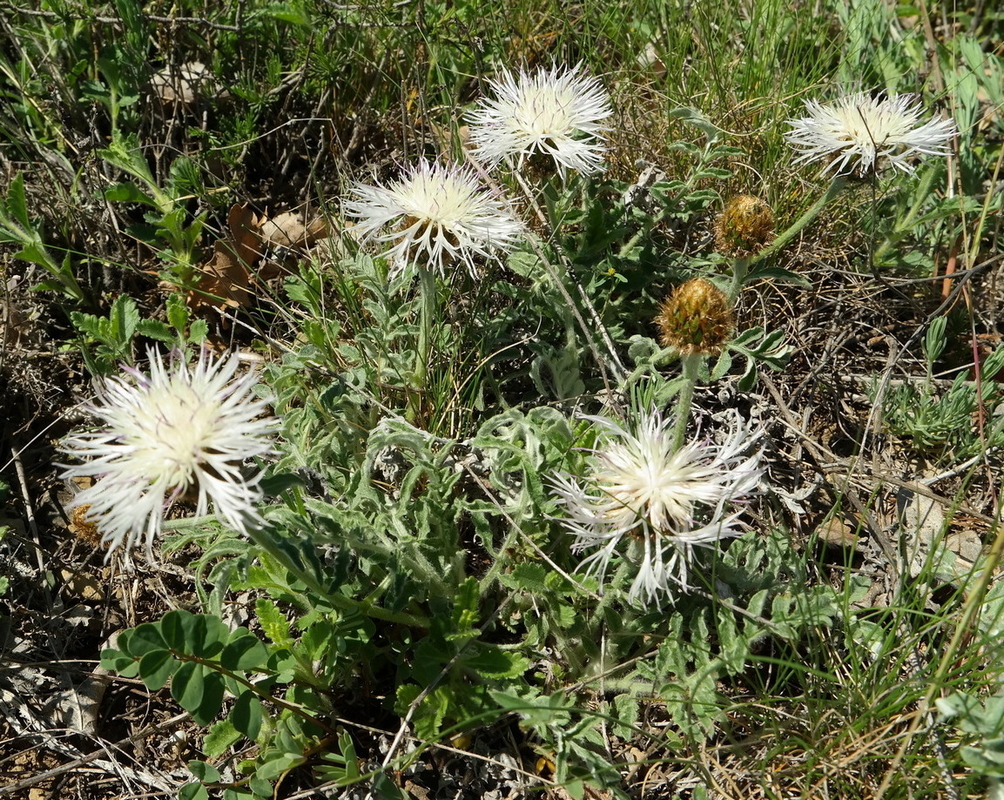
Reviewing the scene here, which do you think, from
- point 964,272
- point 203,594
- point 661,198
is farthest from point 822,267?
point 203,594

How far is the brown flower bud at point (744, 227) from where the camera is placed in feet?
7.94

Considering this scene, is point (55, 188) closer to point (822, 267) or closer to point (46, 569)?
point (46, 569)

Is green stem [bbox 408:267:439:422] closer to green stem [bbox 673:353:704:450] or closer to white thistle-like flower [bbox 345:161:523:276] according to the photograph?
white thistle-like flower [bbox 345:161:523:276]

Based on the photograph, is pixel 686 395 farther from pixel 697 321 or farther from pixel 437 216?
pixel 437 216

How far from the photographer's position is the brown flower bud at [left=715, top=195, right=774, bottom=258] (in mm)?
2420

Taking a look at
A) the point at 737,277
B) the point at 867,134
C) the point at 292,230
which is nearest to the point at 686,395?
the point at 737,277

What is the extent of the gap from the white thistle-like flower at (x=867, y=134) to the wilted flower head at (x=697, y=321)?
0.92 metres

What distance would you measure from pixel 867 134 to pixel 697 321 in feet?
3.76

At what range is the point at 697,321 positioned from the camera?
2.04 metres

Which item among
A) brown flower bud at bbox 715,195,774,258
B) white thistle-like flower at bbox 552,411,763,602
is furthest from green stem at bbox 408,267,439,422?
brown flower bud at bbox 715,195,774,258

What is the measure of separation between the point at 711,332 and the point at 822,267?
132 centimetres

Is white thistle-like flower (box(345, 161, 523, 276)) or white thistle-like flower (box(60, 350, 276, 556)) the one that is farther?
white thistle-like flower (box(345, 161, 523, 276))

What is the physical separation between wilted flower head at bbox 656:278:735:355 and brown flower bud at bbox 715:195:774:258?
420 millimetres

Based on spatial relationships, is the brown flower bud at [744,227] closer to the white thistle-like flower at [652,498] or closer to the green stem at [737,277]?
the green stem at [737,277]
